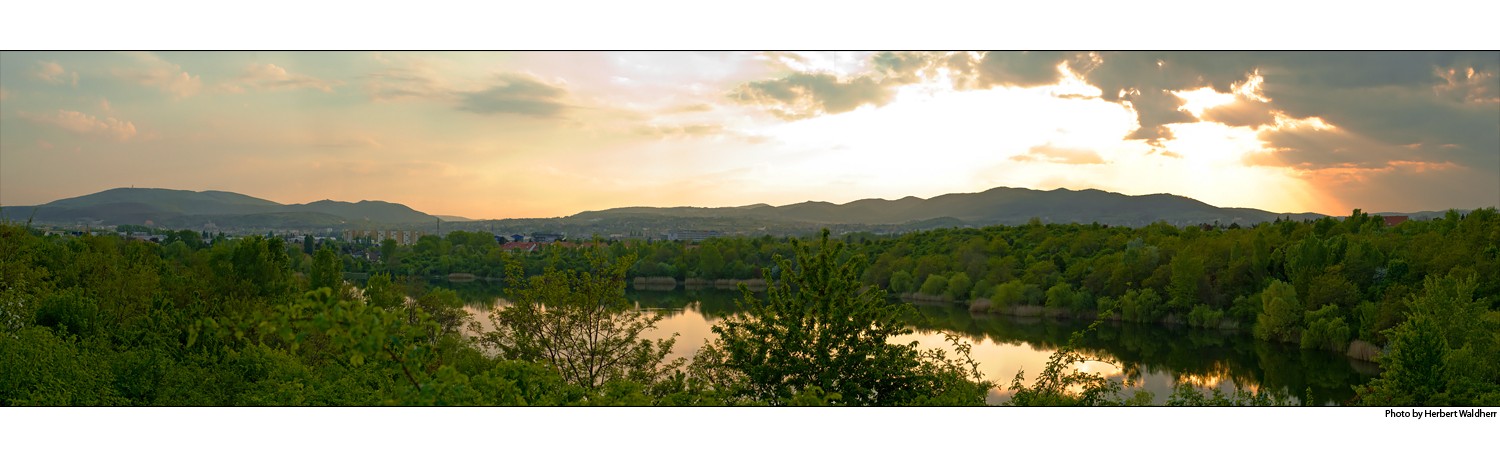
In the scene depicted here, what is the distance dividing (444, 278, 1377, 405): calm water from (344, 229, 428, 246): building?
237 centimetres

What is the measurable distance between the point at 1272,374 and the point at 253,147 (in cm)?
2212

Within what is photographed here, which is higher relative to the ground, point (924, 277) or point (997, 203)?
point (997, 203)

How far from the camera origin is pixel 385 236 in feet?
62.6

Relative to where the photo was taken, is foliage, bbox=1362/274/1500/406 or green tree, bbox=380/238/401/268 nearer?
foliage, bbox=1362/274/1500/406

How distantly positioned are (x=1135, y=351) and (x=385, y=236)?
19.8 metres

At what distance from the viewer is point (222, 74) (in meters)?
10.3

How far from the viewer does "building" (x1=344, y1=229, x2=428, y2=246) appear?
57.1 ft

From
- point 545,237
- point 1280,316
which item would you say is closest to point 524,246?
point 545,237

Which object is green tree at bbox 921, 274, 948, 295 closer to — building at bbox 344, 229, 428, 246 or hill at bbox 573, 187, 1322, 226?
hill at bbox 573, 187, 1322, 226

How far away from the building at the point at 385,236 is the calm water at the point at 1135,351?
7.76 feet

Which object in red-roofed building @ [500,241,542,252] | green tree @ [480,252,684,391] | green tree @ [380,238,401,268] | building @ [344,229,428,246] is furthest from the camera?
green tree @ [380,238,401,268]

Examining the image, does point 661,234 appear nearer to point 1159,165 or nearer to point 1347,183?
point 1159,165

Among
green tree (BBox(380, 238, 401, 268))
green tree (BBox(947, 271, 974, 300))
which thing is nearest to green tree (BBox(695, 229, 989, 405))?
green tree (BBox(380, 238, 401, 268))

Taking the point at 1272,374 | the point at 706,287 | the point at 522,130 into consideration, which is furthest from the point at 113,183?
the point at 706,287
